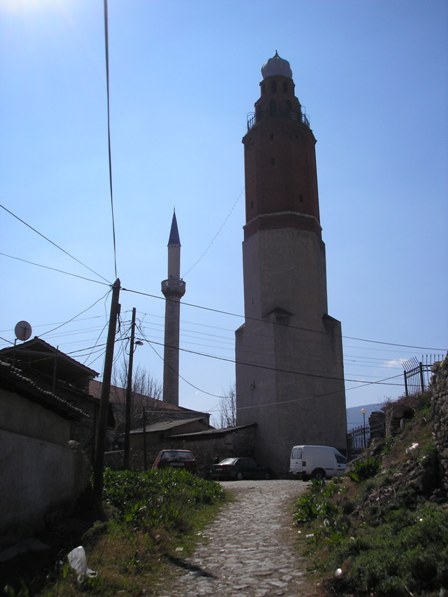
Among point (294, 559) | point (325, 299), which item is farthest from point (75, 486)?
point (325, 299)

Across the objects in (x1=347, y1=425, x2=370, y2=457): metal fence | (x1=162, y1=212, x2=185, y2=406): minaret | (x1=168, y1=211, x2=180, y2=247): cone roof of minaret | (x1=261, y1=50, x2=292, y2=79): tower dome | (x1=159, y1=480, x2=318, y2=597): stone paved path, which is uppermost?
(x1=261, y1=50, x2=292, y2=79): tower dome

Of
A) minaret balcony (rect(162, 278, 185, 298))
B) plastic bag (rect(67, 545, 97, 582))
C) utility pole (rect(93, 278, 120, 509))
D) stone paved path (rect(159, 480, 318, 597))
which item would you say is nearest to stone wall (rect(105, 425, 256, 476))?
minaret balcony (rect(162, 278, 185, 298))

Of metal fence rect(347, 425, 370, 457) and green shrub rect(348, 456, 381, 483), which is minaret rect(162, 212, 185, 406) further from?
green shrub rect(348, 456, 381, 483)

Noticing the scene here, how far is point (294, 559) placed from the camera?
8.44 m

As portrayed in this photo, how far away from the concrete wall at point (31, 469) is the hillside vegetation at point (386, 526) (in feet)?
15.1

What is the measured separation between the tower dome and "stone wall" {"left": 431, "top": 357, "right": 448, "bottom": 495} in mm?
43031

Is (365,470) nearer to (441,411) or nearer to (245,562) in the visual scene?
(441,411)

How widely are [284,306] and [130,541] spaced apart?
100 ft

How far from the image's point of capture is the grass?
6.62m

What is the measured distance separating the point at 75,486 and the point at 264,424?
26622mm

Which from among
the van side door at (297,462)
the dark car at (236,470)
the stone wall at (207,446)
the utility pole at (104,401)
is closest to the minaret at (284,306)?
the stone wall at (207,446)

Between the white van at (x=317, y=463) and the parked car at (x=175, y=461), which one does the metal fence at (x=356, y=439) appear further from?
the parked car at (x=175, y=461)

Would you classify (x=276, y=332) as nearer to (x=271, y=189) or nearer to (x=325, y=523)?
(x=271, y=189)

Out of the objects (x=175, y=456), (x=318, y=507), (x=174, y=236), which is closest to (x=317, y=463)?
(x=175, y=456)
